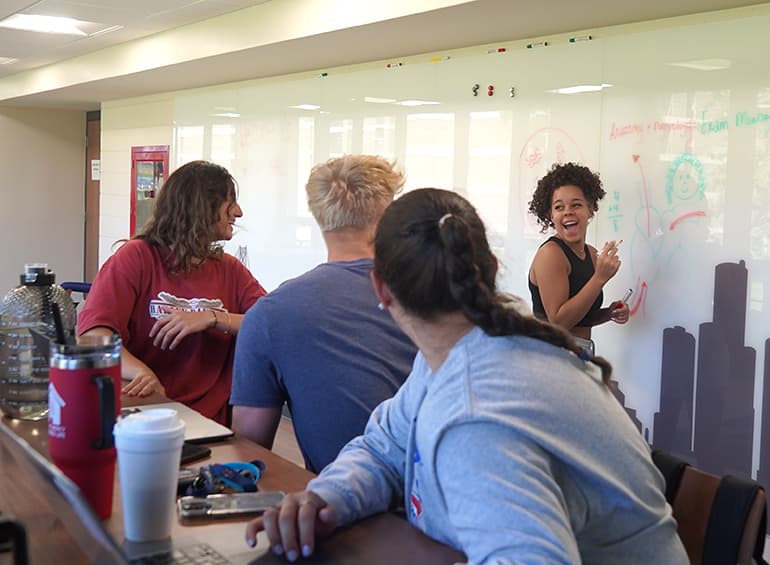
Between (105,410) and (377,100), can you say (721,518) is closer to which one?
(105,410)

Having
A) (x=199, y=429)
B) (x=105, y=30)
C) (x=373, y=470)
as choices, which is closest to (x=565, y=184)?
(x=199, y=429)

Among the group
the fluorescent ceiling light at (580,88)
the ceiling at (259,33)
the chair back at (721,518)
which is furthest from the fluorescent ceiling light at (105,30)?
the chair back at (721,518)

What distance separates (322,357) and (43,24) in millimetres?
4892

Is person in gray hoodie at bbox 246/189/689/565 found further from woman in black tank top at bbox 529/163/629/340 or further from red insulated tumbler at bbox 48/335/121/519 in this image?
woman in black tank top at bbox 529/163/629/340

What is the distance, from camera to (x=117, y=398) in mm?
1234

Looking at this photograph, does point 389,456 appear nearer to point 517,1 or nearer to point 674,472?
point 674,472

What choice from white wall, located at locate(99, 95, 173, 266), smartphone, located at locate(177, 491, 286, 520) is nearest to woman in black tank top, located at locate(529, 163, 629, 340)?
smartphone, located at locate(177, 491, 286, 520)

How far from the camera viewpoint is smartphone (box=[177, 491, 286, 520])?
4.15 feet

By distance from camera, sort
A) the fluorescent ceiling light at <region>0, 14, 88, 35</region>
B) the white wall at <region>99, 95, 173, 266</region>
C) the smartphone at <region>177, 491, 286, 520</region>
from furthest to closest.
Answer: the white wall at <region>99, 95, 173, 266</region>
the fluorescent ceiling light at <region>0, 14, 88, 35</region>
the smartphone at <region>177, 491, 286, 520</region>

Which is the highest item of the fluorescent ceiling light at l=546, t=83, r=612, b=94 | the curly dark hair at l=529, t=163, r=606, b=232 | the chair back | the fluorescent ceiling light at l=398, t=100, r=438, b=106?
the fluorescent ceiling light at l=398, t=100, r=438, b=106

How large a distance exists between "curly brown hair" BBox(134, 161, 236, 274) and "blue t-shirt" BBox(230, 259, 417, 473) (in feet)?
2.31

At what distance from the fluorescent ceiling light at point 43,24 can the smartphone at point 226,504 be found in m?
4.90

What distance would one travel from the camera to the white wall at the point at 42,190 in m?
9.74

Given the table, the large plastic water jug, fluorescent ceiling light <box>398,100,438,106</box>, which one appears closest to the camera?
the table
